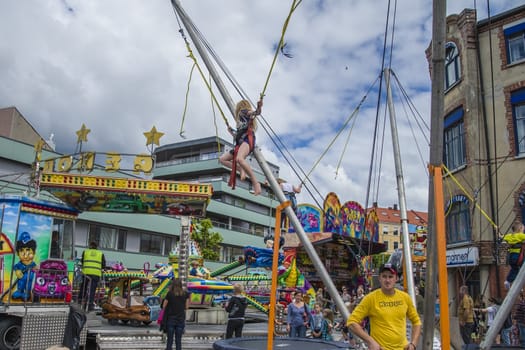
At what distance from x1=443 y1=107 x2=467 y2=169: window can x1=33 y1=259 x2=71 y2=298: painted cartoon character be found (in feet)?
48.2

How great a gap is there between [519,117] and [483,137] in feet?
4.49

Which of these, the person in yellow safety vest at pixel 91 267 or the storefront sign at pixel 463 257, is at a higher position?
the storefront sign at pixel 463 257

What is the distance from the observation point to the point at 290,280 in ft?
57.7

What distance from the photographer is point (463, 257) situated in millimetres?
17578

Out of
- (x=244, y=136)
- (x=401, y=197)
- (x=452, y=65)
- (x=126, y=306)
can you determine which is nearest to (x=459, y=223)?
(x=452, y=65)

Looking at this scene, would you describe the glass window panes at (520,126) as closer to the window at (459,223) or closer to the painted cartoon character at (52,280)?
the window at (459,223)

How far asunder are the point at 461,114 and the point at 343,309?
16.0 m

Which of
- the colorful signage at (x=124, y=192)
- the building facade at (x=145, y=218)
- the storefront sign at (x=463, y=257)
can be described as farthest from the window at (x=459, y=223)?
the colorful signage at (x=124, y=192)

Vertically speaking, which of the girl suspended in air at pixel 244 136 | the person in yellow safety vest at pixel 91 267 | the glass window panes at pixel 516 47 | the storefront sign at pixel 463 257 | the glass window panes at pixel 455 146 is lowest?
the person in yellow safety vest at pixel 91 267

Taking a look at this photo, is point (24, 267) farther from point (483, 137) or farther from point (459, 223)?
point (483, 137)

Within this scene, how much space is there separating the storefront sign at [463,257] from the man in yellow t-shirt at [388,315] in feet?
43.3

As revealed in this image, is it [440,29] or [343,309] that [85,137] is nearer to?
[343,309]

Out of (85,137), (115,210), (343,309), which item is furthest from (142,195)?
(343,309)

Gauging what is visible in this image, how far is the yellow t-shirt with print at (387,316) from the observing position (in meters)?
3.86
